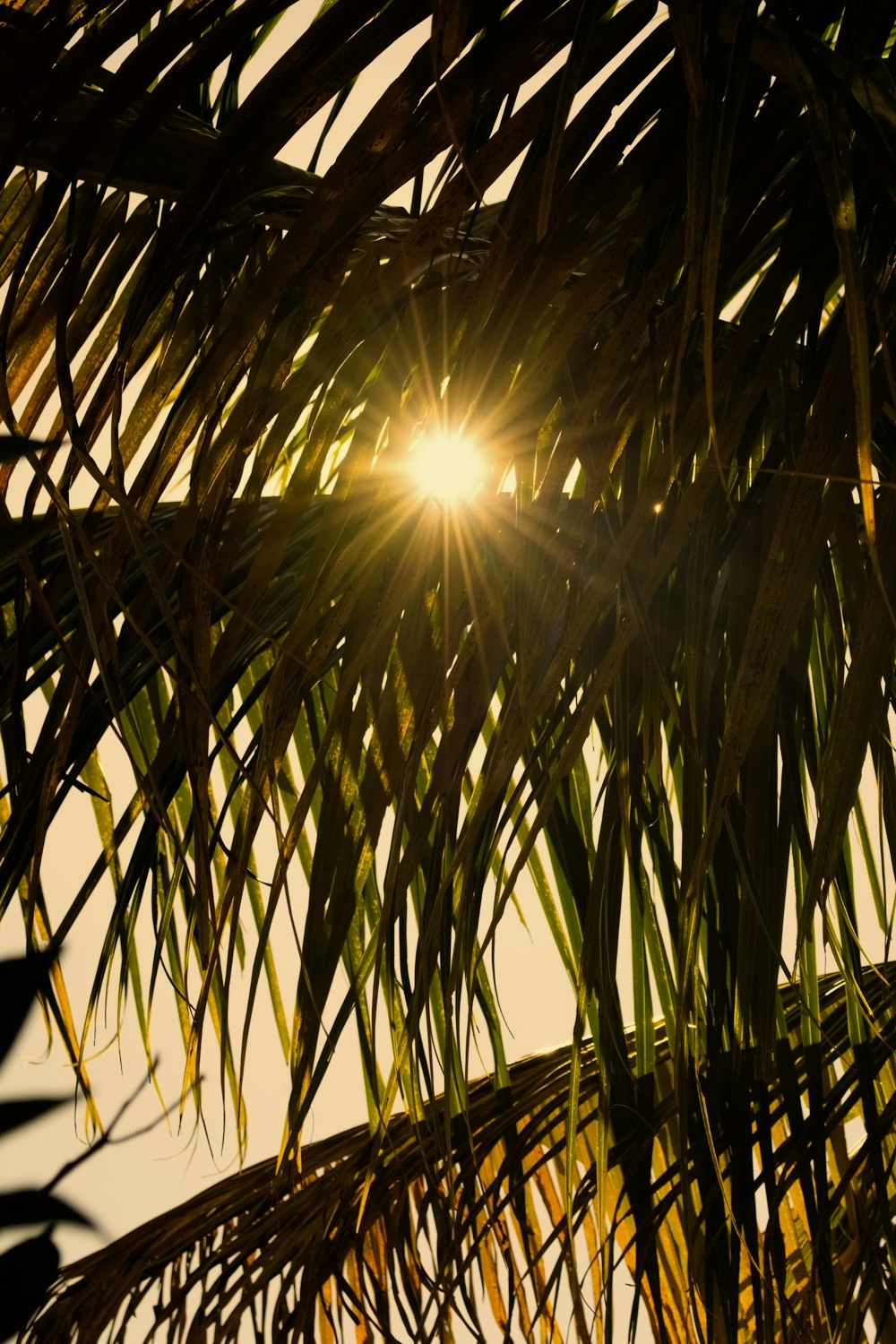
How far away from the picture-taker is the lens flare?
9.4 inches

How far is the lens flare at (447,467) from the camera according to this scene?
0.24 meters

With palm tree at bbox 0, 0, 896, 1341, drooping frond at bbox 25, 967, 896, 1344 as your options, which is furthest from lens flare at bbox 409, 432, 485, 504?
drooping frond at bbox 25, 967, 896, 1344

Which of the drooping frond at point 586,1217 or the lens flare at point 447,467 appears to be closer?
the lens flare at point 447,467

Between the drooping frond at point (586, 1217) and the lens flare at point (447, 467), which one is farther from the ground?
the lens flare at point (447, 467)

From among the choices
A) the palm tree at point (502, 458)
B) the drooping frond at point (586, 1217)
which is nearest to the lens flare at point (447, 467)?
the palm tree at point (502, 458)

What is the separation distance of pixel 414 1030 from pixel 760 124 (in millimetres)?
262

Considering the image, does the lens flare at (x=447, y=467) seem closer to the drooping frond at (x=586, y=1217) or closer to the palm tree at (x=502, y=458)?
the palm tree at (x=502, y=458)

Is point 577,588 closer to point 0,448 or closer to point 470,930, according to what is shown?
point 470,930

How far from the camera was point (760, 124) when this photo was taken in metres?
0.26

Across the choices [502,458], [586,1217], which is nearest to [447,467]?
[502,458]

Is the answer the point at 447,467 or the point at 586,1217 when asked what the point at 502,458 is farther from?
the point at 586,1217

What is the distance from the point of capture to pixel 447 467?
25 cm

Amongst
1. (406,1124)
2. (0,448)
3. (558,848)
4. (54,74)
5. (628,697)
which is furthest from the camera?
(406,1124)

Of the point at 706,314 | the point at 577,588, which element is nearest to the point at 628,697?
the point at 577,588
